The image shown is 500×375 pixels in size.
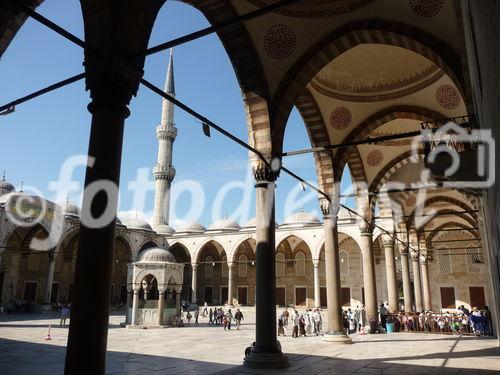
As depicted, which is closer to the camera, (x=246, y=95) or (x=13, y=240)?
(x=246, y=95)

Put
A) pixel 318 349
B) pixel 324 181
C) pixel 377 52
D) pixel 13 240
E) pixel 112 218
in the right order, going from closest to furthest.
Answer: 1. pixel 112 218
2. pixel 318 349
3. pixel 377 52
4. pixel 324 181
5. pixel 13 240

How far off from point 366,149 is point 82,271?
39.3ft

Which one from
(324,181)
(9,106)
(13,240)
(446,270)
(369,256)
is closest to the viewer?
(9,106)

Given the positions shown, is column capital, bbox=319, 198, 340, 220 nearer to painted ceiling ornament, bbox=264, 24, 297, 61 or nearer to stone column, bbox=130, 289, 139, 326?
painted ceiling ornament, bbox=264, 24, 297, 61

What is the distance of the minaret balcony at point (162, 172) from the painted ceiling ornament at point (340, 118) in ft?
72.7

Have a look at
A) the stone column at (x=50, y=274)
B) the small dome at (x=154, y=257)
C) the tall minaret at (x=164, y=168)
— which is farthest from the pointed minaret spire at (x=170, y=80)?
the small dome at (x=154, y=257)

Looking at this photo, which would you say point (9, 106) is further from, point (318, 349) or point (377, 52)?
point (377, 52)

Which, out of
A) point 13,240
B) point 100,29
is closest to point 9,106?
point 100,29

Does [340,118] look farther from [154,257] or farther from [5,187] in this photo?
[5,187]

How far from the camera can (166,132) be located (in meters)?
32.5

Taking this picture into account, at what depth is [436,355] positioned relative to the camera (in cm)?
857

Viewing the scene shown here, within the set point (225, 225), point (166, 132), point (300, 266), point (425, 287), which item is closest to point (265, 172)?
point (425, 287)

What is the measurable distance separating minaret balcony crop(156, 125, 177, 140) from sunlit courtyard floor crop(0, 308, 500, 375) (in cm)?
2218

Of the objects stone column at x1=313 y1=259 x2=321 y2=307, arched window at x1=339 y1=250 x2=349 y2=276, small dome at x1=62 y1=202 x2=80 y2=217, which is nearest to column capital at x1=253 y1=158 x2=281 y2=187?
stone column at x1=313 y1=259 x2=321 y2=307
